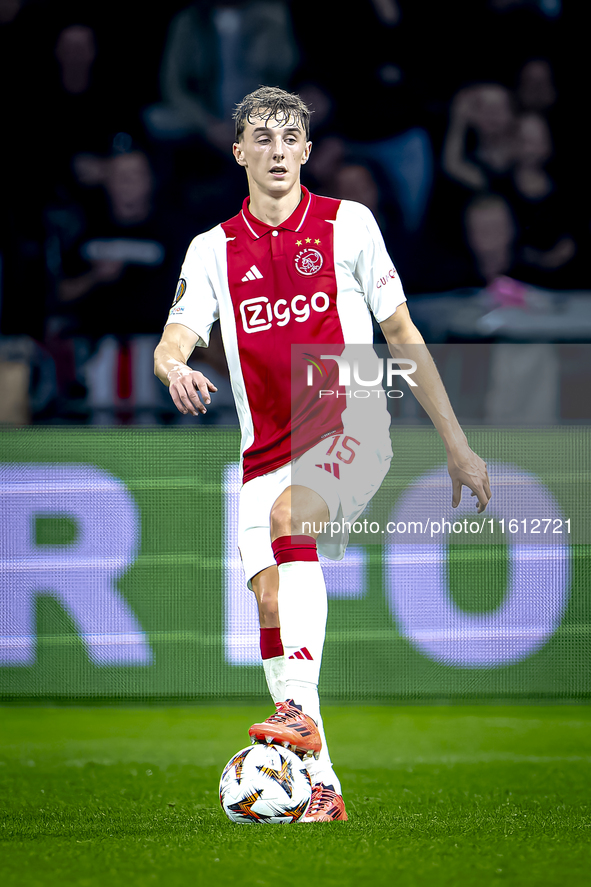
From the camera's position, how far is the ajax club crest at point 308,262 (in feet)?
9.78

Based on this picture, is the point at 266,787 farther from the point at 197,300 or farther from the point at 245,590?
the point at 245,590

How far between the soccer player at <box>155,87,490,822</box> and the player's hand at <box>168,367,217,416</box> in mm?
123

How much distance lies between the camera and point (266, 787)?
251 centimetres

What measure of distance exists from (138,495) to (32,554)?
0.51m

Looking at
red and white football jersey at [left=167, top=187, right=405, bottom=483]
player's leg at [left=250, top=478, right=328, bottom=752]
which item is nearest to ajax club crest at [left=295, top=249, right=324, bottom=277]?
red and white football jersey at [left=167, top=187, right=405, bottom=483]

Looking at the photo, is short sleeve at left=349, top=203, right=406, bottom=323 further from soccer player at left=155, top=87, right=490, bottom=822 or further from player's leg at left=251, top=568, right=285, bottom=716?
player's leg at left=251, top=568, right=285, bottom=716

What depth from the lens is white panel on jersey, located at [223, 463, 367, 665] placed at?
428 cm

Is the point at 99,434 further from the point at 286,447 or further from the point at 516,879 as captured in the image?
the point at 516,879

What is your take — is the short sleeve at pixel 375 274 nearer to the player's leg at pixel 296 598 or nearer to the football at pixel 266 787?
the player's leg at pixel 296 598

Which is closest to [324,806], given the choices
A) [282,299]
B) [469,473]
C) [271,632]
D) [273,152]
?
[271,632]

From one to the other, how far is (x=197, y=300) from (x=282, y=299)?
260 mm

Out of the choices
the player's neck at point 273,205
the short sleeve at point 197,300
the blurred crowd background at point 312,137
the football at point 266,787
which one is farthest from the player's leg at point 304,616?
the blurred crowd background at point 312,137

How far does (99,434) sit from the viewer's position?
443 cm

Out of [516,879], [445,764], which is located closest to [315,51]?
[445,764]
